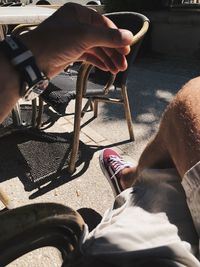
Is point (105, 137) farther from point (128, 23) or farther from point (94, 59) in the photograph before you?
point (94, 59)

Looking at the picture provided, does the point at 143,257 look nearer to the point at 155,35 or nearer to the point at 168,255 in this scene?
the point at 168,255

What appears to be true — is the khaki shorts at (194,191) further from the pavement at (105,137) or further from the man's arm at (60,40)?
the pavement at (105,137)

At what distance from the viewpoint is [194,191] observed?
1.13 m

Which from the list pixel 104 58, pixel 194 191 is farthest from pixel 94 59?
pixel 194 191

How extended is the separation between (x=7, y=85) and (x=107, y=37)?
Answer: 0.28 m

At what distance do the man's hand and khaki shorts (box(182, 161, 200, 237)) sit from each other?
1.43ft

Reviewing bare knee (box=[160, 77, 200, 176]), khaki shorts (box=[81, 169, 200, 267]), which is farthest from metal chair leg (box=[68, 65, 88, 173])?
khaki shorts (box=[81, 169, 200, 267])

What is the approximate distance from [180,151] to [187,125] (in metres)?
0.10

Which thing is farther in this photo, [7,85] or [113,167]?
[113,167]

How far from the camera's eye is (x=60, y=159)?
3047mm

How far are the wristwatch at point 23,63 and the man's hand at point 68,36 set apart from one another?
0.7 inches

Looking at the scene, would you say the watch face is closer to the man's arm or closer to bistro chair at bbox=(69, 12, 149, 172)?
the man's arm

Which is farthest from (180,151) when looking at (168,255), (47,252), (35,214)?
(47,252)

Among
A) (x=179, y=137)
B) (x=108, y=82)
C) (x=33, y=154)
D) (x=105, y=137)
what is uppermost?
(x=179, y=137)
